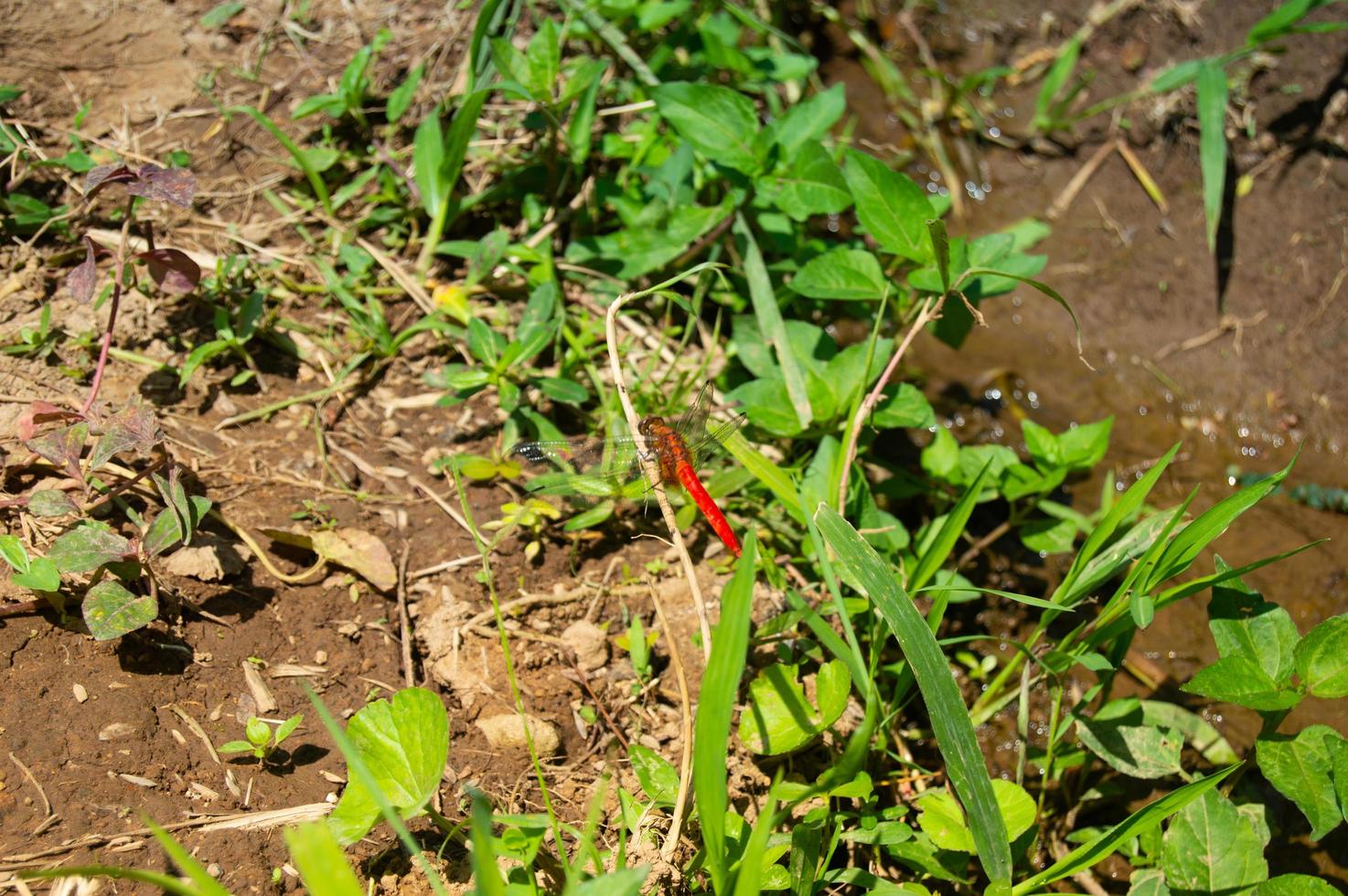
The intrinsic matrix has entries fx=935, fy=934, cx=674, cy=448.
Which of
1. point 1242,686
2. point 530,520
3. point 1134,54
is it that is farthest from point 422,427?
point 1134,54

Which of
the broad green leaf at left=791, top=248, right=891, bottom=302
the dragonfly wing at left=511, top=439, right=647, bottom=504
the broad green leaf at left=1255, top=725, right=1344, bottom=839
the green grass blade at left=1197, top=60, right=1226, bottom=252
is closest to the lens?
the broad green leaf at left=1255, top=725, right=1344, bottom=839

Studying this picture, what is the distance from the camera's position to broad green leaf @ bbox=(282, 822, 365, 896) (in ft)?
3.95

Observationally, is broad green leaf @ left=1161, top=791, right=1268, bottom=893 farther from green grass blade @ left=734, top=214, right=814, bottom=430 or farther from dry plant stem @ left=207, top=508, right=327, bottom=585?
dry plant stem @ left=207, top=508, right=327, bottom=585

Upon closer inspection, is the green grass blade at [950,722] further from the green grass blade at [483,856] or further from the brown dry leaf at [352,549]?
the brown dry leaf at [352,549]

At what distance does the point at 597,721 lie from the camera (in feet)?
7.59

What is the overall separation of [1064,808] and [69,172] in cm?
355

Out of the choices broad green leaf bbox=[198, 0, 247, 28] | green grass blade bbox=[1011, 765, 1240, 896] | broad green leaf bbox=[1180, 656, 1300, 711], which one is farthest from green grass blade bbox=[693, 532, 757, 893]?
broad green leaf bbox=[198, 0, 247, 28]

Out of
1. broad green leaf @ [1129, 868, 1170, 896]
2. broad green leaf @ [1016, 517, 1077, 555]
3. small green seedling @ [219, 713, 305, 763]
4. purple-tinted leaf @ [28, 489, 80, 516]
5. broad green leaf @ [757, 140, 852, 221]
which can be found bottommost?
broad green leaf @ [1129, 868, 1170, 896]

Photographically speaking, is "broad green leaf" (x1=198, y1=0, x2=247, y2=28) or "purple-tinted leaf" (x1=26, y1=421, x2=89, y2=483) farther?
"broad green leaf" (x1=198, y1=0, x2=247, y2=28)

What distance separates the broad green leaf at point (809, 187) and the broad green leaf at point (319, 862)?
86.4 inches

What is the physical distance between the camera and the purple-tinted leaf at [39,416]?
2.18 metres

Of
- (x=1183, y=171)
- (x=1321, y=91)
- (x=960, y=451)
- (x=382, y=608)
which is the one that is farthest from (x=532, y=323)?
(x=1321, y=91)

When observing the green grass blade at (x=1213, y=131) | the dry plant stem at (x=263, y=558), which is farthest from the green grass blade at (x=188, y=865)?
the green grass blade at (x=1213, y=131)

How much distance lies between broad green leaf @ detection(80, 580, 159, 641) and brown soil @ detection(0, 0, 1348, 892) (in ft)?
0.41
